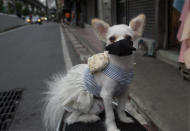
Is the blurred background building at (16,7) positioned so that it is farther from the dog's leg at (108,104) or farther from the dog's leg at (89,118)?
the dog's leg at (108,104)

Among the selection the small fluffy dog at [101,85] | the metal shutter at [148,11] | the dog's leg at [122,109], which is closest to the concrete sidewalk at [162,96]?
the dog's leg at [122,109]

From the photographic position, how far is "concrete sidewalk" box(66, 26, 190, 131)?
2.67 meters

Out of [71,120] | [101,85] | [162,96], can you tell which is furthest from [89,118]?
[162,96]

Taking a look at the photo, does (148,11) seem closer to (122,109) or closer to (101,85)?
(122,109)

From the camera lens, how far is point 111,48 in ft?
5.54

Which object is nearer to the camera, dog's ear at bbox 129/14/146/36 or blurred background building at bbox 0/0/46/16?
dog's ear at bbox 129/14/146/36

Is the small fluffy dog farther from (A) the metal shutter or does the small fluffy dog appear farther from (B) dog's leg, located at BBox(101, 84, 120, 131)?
(A) the metal shutter

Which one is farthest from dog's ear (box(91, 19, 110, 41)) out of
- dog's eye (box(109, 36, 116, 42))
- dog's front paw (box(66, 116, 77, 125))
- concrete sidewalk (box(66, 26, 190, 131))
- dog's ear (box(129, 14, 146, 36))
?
concrete sidewalk (box(66, 26, 190, 131))

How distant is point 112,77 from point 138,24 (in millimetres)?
532

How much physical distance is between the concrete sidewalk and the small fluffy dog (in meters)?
0.77

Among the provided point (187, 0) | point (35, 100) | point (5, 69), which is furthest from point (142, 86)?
point (5, 69)

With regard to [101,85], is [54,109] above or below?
below

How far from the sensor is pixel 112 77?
1785mm

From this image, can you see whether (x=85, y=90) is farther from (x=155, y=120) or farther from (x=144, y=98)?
(x=144, y=98)
